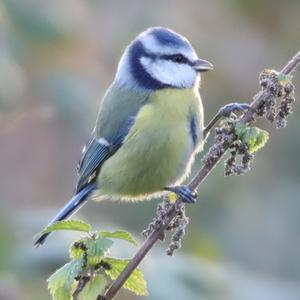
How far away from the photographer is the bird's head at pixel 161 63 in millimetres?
2643

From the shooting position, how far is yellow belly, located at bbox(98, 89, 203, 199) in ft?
8.27

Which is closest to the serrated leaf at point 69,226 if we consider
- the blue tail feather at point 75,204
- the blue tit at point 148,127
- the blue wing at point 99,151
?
the blue tail feather at point 75,204

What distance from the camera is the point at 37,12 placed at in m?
3.31

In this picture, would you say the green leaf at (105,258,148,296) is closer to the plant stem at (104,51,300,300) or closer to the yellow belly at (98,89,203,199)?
the plant stem at (104,51,300,300)

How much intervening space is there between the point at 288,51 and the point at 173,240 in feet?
8.49

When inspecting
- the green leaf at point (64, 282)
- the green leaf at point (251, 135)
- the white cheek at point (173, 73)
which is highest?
the white cheek at point (173, 73)

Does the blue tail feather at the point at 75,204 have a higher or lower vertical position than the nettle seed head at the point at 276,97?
higher

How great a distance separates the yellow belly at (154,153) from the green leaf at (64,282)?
1.02 m

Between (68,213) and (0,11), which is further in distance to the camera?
(0,11)

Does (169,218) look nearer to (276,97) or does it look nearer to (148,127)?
(276,97)

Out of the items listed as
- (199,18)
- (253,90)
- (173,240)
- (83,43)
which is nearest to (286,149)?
(253,90)

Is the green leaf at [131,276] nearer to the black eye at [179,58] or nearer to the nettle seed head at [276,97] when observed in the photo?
the nettle seed head at [276,97]

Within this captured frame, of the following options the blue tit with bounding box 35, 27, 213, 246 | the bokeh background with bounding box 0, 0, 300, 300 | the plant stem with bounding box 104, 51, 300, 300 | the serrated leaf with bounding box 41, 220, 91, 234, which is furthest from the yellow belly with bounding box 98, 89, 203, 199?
the serrated leaf with bounding box 41, 220, 91, 234

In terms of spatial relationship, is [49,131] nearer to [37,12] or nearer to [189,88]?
[37,12]
